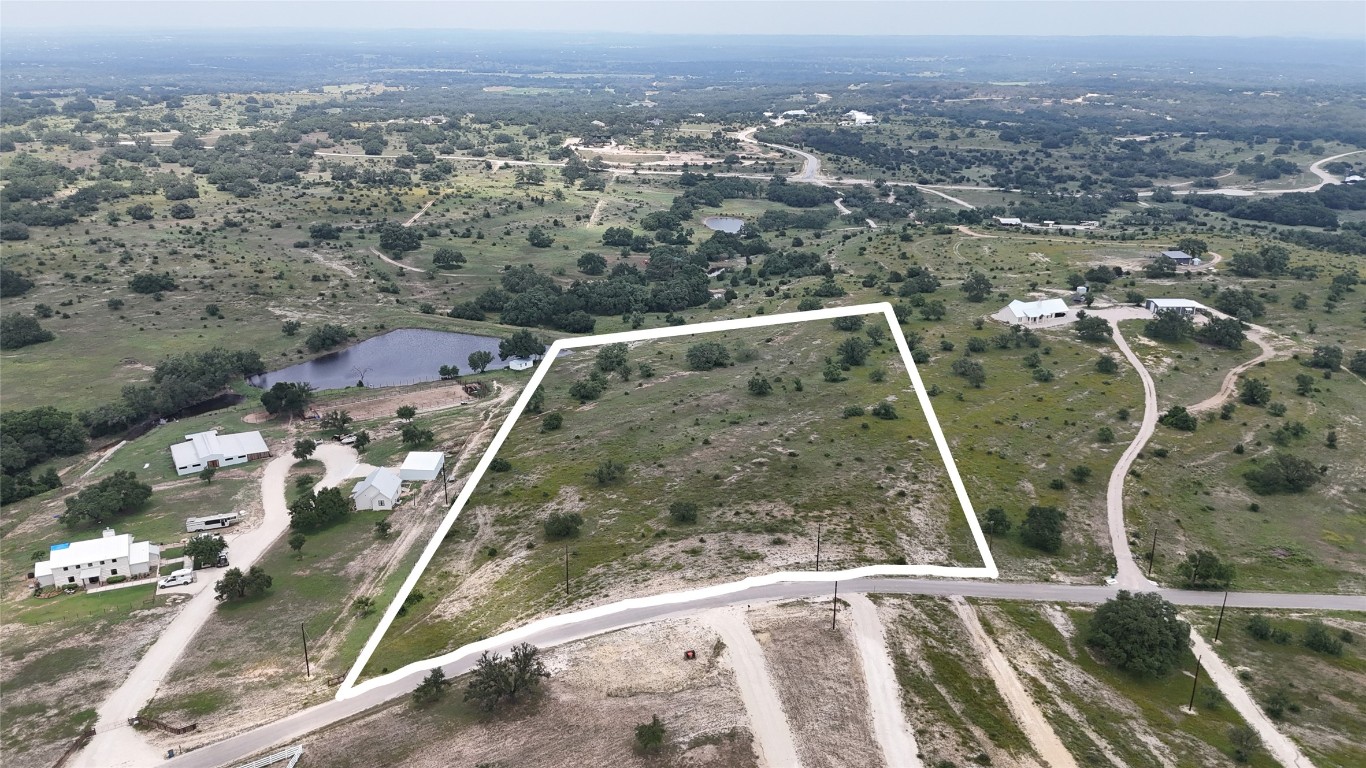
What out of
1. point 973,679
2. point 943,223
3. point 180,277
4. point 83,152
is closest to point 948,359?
point 973,679

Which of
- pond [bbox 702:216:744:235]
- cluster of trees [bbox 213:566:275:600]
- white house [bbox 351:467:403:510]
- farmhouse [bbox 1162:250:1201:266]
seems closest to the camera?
cluster of trees [bbox 213:566:275:600]

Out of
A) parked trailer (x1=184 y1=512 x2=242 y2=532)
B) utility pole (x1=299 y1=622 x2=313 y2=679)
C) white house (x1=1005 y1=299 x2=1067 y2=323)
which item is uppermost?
white house (x1=1005 y1=299 x2=1067 y2=323)

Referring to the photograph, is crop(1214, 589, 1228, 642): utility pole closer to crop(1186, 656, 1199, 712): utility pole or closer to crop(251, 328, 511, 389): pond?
crop(1186, 656, 1199, 712): utility pole

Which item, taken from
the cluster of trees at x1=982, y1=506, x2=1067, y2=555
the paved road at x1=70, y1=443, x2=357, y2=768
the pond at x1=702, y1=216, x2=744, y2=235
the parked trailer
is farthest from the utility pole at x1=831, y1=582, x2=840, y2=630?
the pond at x1=702, y1=216, x2=744, y2=235

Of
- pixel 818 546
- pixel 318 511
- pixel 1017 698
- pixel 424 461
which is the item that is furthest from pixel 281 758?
pixel 1017 698

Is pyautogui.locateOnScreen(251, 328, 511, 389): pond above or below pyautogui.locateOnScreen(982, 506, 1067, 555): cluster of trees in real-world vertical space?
below

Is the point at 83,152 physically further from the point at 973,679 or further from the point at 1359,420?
the point at 1359,420
